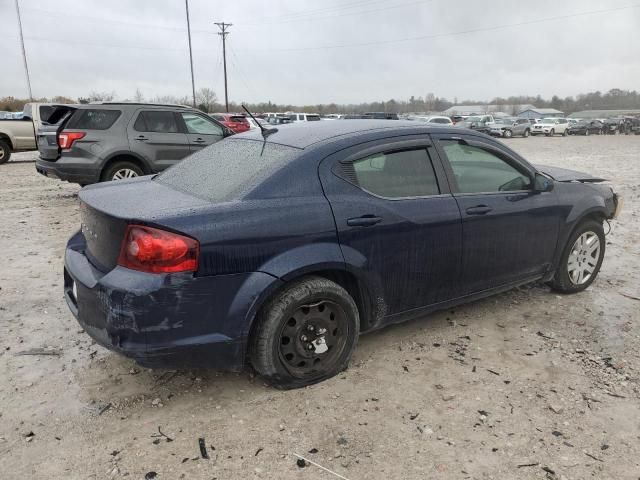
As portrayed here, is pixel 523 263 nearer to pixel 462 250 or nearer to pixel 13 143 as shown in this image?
pixel 462 250

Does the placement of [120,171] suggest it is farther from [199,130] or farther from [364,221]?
[364,221]

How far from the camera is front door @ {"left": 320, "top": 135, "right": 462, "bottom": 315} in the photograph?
10.4 ft

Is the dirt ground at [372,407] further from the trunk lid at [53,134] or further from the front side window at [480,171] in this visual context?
the trunk lid at [53,134]

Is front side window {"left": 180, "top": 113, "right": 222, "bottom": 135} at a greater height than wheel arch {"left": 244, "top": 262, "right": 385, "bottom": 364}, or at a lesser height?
greater

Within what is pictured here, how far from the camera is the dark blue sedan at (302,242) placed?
106 inches

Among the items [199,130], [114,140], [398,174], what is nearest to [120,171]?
[114,140]

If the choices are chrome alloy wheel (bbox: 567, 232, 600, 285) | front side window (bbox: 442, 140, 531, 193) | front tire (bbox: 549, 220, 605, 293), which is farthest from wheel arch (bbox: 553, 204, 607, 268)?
front side window (bbox: 442, 140, 531, 193)

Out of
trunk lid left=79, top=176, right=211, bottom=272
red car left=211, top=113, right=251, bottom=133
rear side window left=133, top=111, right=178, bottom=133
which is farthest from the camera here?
red car left=211, top=113, right=251, bottom=133

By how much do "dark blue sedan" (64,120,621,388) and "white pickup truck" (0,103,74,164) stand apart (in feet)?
47.2

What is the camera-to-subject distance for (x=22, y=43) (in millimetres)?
43594

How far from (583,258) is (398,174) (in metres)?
2.32

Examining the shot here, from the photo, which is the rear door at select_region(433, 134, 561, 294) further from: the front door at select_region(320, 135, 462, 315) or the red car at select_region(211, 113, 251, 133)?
the red car at select_region(211, 113, 251, 133)

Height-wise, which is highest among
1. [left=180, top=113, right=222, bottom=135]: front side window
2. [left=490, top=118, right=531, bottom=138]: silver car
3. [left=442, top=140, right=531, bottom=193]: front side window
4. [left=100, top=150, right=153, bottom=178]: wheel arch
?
[left=180, top=113, right=222, bottom=135]: front side window

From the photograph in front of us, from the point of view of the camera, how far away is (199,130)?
9531 mm
